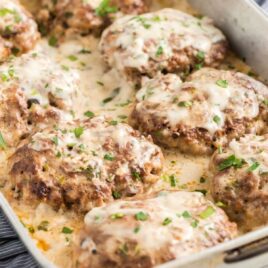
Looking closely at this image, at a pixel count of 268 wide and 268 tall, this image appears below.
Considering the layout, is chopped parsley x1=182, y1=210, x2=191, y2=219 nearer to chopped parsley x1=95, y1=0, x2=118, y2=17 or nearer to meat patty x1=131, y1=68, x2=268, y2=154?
meat patty x1=131, y1=68, x2=268, y2=154

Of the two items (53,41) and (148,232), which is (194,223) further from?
(53,41)

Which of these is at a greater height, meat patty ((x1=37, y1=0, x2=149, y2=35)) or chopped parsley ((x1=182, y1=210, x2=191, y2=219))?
chopped parsley ((x1=182, y1=210, x2=191, y2=219))

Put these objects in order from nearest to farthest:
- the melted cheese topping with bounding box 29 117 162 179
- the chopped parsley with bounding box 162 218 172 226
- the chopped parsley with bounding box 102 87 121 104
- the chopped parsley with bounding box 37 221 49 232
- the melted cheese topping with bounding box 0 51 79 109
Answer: the chopped parsley with bounding box 162 218 172 226
the chopped parsley with bounding box 37 221 49 232
the melted cheese topping with bounding box 29 117 162 179
the melted cheese topping with bounding box 0 51 79 109
the chopped parsley with bounding box 102 87 121 104

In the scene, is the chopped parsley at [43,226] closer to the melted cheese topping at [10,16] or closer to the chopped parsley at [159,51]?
the chopped parsley at [159,51]

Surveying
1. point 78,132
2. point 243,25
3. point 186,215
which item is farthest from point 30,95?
point 243,25

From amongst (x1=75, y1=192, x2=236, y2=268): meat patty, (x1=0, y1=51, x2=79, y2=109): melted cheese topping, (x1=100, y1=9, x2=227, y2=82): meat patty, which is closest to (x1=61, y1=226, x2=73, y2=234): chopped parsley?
(x1=75, y1=192, x2=236, y2=268): meat patty

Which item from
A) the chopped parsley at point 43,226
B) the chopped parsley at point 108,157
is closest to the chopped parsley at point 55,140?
the chopped parsley at point 108,157

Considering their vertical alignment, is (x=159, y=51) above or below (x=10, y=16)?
above
